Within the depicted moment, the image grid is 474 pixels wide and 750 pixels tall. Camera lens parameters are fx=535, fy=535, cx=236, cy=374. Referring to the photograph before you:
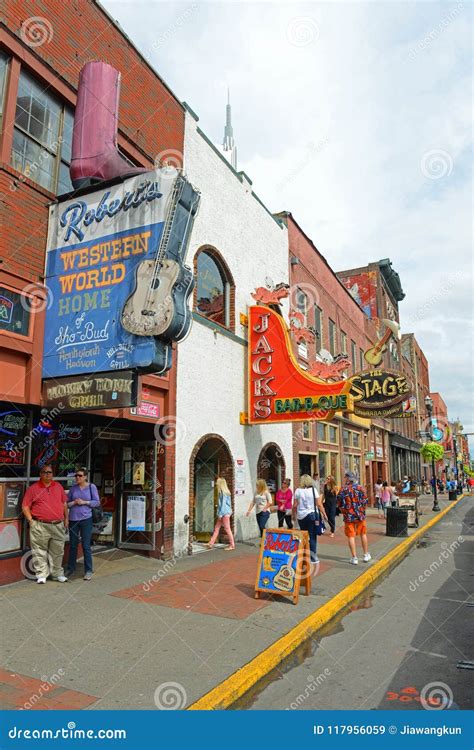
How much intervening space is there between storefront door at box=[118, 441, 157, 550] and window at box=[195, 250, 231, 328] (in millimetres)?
3803

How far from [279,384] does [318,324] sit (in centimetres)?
890

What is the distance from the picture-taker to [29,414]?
8094 mm

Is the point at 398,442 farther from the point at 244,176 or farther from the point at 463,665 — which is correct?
the point at 463,665

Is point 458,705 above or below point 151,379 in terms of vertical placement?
below

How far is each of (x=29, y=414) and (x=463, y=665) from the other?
646cm

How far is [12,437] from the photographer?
7.87 meters

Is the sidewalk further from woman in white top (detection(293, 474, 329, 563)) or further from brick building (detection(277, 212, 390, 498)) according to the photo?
brick building (detection(277, 212, 390, 498))

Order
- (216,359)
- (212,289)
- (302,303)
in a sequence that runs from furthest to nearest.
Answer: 1. (302,303)
2. (212,289)
3. (216,359)

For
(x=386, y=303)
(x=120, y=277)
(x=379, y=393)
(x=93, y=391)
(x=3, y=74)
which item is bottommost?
(x=93, y=391)

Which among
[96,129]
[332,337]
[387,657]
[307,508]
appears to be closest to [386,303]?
[332,337]

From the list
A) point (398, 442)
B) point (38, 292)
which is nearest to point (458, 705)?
point (38, 292)

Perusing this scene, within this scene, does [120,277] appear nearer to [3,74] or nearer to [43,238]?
[43,238]

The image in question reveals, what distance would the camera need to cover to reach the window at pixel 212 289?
1305cm

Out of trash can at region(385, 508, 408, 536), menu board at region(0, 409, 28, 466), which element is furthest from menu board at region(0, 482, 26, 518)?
Result: trash can at region(385, 508, 408, 536)
